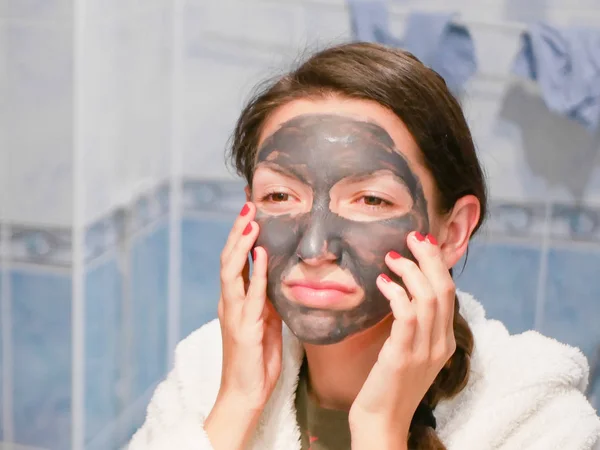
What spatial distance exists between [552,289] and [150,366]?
2.94 feet

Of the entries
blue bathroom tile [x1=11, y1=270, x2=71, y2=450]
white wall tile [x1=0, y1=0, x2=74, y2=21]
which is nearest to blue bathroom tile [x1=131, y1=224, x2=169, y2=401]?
blue bathroom tile [x1=11, y1=270, x2=71, y2=450]

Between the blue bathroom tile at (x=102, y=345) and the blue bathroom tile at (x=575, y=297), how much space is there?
91cm

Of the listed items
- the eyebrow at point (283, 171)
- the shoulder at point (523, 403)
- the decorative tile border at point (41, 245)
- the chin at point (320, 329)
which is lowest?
the decorative tile border at point (41, 245)

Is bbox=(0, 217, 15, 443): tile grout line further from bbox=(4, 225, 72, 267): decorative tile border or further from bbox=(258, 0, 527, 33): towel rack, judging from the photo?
bbox=(258, 0, 527, 33): towel rack

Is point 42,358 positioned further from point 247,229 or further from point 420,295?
point 420,295

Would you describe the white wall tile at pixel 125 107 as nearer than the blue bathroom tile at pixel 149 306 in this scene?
Yes

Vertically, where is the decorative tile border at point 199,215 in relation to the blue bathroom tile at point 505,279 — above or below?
above

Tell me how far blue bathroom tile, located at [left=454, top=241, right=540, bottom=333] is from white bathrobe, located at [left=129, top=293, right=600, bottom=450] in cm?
81

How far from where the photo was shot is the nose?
922 millimetres

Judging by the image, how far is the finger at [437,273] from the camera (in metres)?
0.93

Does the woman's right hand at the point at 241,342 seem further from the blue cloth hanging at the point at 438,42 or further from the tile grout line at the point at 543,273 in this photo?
the tile grout line at the point at 543,273

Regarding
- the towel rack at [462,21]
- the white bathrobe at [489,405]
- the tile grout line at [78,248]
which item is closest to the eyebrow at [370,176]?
the white bathrobe at [489,405]

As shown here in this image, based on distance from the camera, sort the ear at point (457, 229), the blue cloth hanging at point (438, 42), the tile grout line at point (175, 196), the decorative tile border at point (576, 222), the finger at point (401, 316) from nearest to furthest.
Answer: the finger at point (401, 316) < the ear at point (457, 229) < the blue cloth hanging at point (438, 42) < the decorative tile border at point (576, 222) < the tile grout line at point (175, 196)

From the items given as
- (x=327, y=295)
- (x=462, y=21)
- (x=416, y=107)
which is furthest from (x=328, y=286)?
(x=462, y=21)
